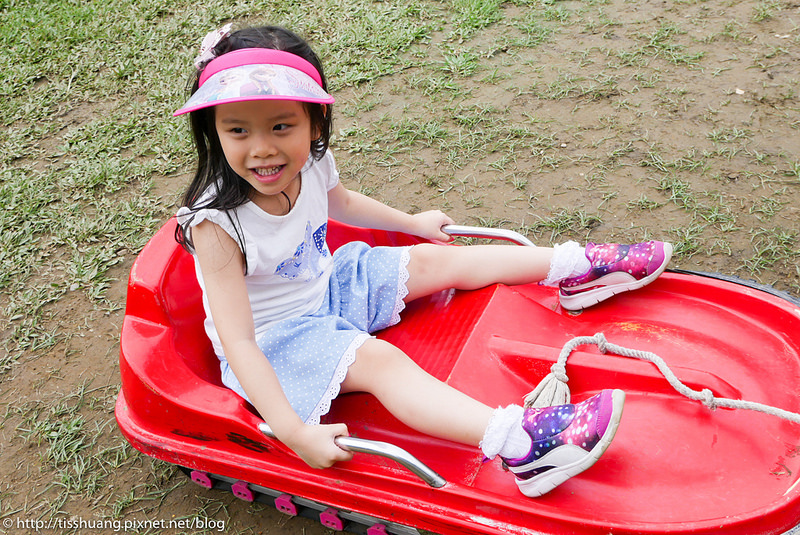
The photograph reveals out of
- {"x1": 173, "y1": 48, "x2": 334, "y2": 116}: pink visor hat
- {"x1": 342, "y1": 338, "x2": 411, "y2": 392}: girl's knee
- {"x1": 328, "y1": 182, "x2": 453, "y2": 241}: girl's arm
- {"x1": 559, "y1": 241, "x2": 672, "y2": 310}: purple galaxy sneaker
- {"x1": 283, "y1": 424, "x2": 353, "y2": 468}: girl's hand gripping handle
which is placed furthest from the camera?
{"x1": 328, "y1": 182, "x2": 453, "y2": 241}: girl's arm

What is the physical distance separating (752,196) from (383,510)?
183 cm

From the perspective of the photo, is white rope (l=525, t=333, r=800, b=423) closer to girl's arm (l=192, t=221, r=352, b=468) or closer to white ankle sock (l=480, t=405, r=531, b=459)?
white ankle sock (l=480, t=405, r=531, b=459)

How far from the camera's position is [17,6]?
4.36 m

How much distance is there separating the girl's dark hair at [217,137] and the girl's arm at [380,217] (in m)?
0.35

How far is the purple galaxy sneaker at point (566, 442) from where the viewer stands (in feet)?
4.39

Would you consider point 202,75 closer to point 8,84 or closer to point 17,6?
point 8,84

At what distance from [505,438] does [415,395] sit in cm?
21

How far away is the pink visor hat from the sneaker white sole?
818 mm

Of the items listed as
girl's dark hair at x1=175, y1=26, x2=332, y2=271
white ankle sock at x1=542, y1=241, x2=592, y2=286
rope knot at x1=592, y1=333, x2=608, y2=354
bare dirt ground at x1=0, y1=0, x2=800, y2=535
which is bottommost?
bare dirt ground at x1=0, y1=0, x2=800, y2=535

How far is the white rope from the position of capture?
4.56 ft

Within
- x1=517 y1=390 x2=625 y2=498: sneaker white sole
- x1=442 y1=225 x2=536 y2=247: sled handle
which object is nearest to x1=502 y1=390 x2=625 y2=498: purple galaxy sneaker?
x1=517 y1=390 x2=625 y2=498: sneaker white sole

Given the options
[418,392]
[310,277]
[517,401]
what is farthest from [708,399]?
[310,277]

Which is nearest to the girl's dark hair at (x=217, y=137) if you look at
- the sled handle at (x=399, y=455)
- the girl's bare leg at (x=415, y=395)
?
the girl's bare leg at (x=415, y=395)

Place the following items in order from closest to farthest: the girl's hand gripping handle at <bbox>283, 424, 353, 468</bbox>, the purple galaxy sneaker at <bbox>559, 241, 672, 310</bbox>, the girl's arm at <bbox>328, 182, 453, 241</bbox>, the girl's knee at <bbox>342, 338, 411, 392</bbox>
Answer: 1. the girl's hand gripping handle at <bbox>283, 424, 353, 468</bbox>
2. the girl's knee at <bbox>342, 338, 411, 392</bbox>
3. the purple galaxy sneaker at <bbox>559, 241, 672, 310</bbox>
4. the girl's arm at <bbox>328, 182, 453, 241</bbox>
